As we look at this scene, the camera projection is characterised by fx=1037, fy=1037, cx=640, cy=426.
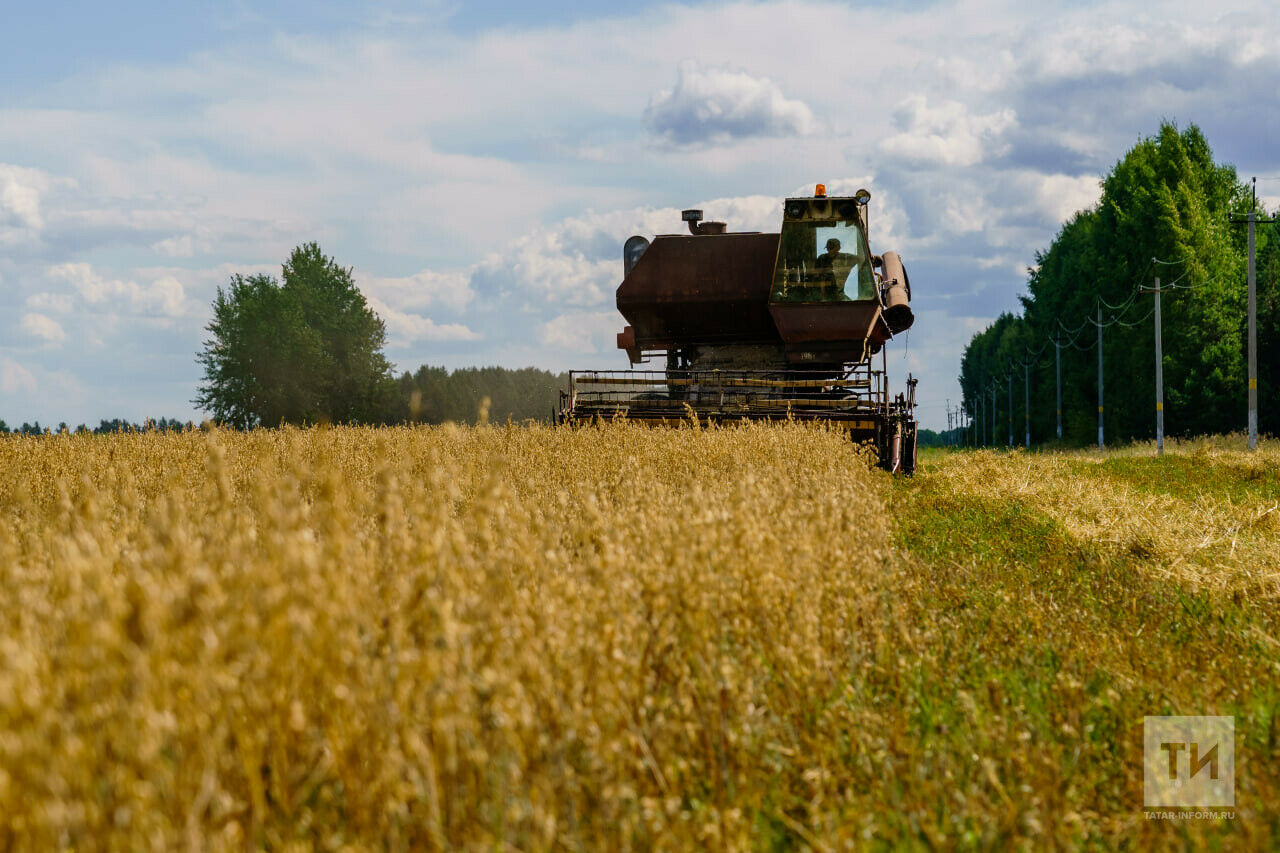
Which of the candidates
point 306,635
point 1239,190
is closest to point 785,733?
point 306,635

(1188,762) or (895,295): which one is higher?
(895,295)

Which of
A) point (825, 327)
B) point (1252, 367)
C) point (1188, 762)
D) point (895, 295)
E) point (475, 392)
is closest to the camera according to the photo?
point (1188, 762)

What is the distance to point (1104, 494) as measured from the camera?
13.4 meters

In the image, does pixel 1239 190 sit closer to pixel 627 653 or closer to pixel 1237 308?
pixel 1237 308

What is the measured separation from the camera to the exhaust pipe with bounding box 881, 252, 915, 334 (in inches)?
662

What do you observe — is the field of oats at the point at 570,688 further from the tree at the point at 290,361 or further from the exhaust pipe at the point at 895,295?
the tree at the point at 290,361

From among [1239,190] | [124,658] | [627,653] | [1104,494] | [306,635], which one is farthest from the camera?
[1239,190]

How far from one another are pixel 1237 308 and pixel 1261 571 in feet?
118

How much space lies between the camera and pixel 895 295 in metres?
16.9

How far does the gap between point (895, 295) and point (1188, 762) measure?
44.5 feet

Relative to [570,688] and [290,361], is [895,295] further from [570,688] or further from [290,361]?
[290,361]

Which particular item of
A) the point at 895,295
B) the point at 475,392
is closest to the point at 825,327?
the point at 895,295

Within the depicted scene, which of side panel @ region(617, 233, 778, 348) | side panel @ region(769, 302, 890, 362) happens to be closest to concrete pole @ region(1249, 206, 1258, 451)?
side panel @ region(769, 302, 890, 362)

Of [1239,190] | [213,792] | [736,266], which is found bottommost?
[213,792]
